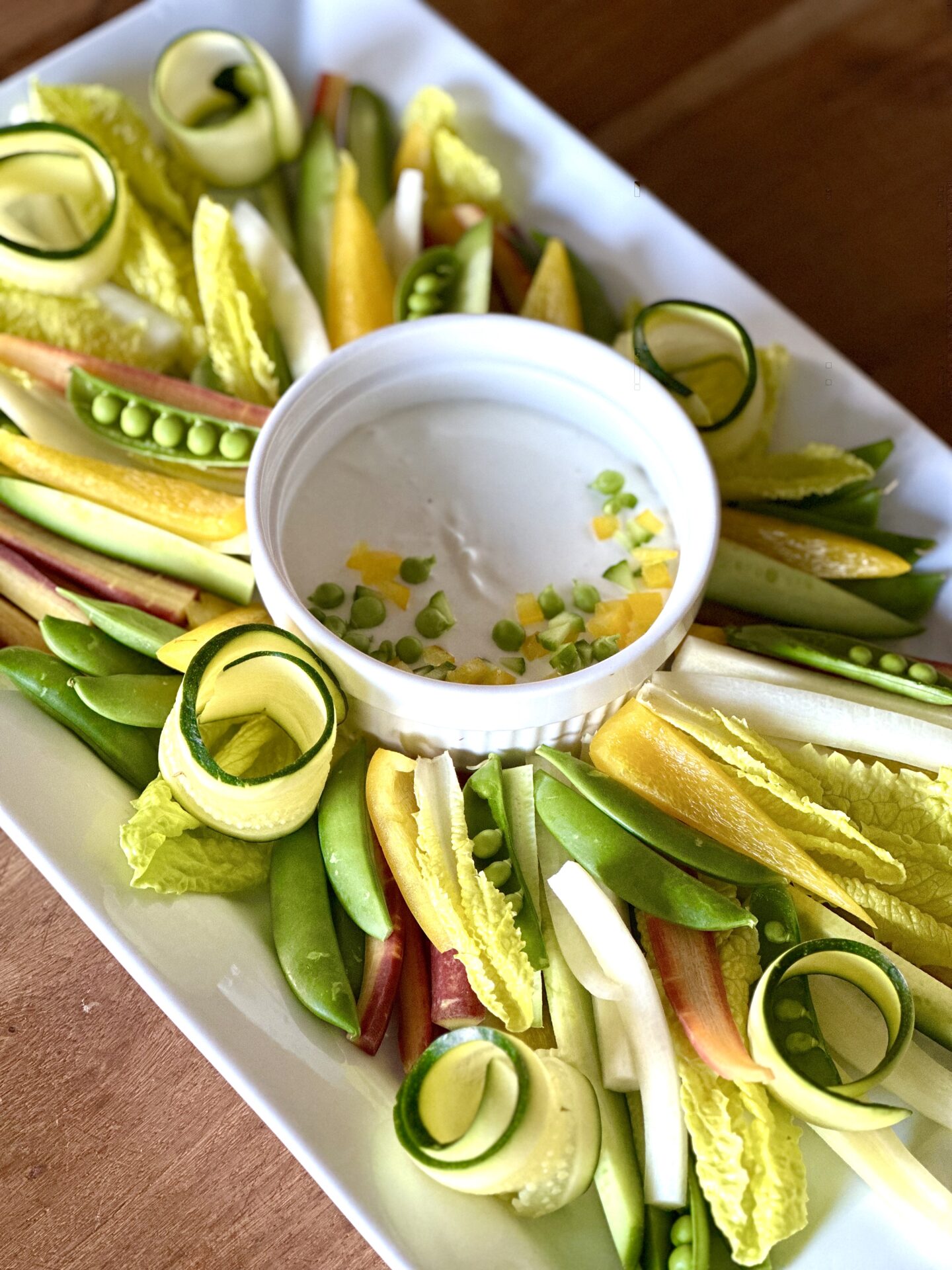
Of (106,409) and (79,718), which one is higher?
(106,409)

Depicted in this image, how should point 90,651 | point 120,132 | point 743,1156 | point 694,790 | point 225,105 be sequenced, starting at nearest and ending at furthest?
1. point 743,1156
2. point 694,790
3. point 90,651
4. point 120,132
5. point 225,105

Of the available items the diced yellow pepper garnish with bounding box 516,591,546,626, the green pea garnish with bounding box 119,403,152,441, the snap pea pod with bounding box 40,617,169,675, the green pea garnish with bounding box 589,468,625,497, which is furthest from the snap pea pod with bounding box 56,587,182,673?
the green pea garnish with bounding box 589,468,625,497

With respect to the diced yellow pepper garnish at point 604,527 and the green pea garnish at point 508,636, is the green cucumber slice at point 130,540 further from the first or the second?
the diced yellow pepper garnish at point 604,527

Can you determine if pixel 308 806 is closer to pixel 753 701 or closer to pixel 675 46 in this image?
pixel 753 701

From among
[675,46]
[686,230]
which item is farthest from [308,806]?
[675,46]

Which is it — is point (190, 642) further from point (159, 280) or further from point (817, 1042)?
point (817, 1042)

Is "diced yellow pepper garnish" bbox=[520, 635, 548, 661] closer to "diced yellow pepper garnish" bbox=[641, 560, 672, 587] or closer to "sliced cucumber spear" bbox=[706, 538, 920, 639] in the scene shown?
"diced yellow pepper garnish" bbox=[641, 560, 672, 587]

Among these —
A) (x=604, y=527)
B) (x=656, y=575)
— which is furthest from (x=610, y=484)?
(x=656, y=575)
